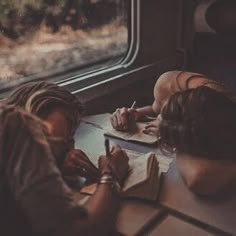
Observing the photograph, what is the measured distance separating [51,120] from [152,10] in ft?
5.21

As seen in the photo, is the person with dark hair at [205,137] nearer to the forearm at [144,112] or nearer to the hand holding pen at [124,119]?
the hand holding pen at [124,119]

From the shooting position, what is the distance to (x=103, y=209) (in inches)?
37.1

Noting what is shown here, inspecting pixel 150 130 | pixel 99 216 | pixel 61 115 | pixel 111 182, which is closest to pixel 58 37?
pixel 150 130

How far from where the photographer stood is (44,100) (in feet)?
3.63

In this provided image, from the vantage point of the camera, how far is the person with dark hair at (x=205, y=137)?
3.44 feet

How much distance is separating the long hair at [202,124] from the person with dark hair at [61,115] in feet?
0.81

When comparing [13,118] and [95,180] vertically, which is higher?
[13,118]

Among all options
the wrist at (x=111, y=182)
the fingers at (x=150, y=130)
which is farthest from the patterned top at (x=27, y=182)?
the fingers at (x=150, y=130)

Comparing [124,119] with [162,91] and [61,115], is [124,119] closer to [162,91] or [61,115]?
[162,91]

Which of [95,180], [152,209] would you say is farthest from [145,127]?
[152,209]

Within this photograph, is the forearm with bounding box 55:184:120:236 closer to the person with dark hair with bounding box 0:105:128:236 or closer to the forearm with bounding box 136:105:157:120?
the person with dark hair with bounding box 0:105:128:236

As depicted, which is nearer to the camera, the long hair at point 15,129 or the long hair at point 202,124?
the long hair at point 15,129

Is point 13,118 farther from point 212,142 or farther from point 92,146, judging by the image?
point 92,146

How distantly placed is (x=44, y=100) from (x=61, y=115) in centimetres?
7
